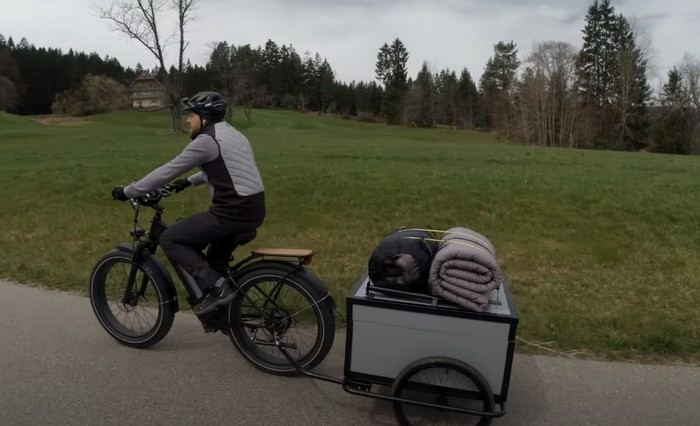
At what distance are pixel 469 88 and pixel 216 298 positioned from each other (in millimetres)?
92766

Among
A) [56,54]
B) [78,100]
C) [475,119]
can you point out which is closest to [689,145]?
[475,119]

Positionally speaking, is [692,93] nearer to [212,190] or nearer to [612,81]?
[612,81]

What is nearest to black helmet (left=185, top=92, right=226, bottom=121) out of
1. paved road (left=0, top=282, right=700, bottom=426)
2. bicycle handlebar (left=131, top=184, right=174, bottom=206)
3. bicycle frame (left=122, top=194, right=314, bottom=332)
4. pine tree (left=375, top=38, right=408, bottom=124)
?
bicycle handlebar (left=131, top=184, right=174, bottom=206)

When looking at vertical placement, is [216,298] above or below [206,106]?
below

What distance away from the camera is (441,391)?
3.17 m

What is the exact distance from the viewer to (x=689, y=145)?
2135 inches

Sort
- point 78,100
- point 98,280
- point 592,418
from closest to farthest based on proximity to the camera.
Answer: point 592,418
point 98,280
point 78,100

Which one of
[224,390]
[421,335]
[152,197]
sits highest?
[152,197]

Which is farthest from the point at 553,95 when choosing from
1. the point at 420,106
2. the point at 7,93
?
the point at 7,93

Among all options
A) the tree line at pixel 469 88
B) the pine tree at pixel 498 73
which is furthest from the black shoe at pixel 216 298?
the pine tree at pixel 498 73

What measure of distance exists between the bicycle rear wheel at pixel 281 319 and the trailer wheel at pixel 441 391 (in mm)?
754

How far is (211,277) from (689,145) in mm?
61008

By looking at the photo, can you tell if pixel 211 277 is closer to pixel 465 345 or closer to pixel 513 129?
pixel 465 345

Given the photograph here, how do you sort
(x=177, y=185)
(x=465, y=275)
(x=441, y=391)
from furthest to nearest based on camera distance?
(x=177, y=185) < (x=441, y=391) < (x=465, y=275)
